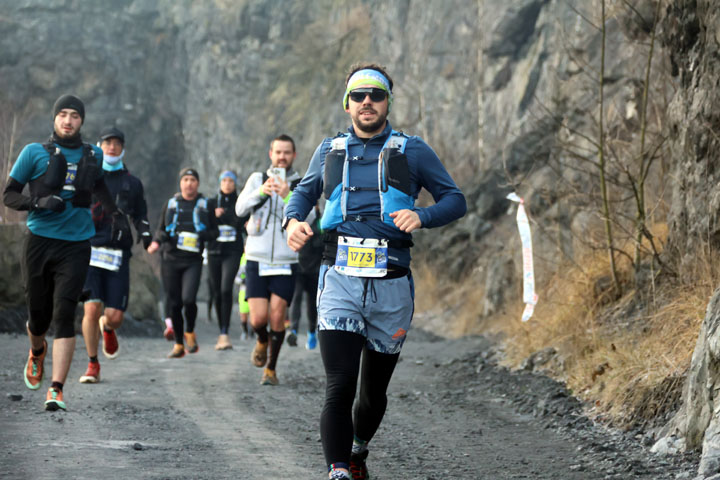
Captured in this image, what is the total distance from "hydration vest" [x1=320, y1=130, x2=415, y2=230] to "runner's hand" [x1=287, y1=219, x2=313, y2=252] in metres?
0.12

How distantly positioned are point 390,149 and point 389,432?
277cm

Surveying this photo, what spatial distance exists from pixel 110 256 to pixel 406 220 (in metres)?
5.45

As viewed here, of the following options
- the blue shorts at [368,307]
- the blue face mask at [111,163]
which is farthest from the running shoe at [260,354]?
the blue shorts at [368,307]

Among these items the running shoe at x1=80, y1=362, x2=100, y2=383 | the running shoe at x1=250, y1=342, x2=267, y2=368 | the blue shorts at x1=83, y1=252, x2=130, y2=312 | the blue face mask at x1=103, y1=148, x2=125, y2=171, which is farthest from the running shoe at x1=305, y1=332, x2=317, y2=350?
the running shoe at x1=80, y1=362, x2=100, y2=383

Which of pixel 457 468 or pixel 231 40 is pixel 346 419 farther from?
pixel 231 40

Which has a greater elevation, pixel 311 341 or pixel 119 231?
pixel 119 231

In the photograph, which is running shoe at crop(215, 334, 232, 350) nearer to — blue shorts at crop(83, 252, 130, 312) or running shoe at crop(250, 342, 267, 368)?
running shoe at crop(250, 342, 267, 368)

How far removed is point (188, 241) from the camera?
1216 cm

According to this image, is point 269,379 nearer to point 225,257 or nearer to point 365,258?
point 225,257

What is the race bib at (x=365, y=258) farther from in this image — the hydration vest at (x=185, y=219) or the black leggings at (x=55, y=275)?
the hydration vest at (x=185, y=219)

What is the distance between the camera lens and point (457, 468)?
5.96m

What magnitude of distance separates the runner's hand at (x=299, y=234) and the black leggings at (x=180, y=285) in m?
7.12

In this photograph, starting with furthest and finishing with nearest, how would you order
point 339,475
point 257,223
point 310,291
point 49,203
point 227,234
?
point 227,234 < point 310,291 < point 257,223 < point 49,203 < point 339,475

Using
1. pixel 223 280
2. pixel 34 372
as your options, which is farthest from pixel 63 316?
pixel 223 280
